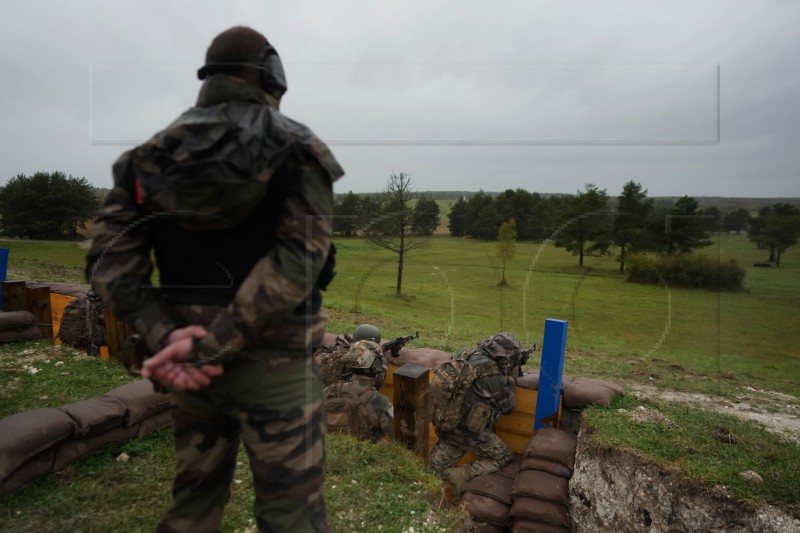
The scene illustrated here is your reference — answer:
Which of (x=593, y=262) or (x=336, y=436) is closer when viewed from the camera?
(x=336, y=436)

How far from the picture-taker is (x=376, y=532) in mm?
2504

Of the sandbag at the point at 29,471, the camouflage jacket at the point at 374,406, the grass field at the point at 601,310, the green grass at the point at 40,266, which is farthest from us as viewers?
the green grass at the point at 40,266

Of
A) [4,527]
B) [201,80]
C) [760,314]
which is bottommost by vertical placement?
[4,527]

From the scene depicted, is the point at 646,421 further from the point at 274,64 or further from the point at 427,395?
the point at 274,64

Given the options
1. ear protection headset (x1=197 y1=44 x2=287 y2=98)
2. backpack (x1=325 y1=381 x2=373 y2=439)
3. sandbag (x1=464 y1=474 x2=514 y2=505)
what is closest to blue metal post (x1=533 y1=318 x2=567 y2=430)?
sandbag (x1=464 y1=474 x2=514 y2=505)

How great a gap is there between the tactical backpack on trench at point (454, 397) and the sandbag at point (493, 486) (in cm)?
43

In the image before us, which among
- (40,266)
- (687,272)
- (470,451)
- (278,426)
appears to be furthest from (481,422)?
(40,266)

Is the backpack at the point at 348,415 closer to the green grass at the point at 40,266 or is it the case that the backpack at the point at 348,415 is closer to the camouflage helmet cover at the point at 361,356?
the camouflage helmet cover at the point at 361,356

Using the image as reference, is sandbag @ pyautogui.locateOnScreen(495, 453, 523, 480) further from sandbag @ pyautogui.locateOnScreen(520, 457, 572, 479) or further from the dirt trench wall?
the dirt trench wall

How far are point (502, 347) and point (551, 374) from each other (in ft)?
1.70

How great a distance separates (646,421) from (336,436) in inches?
106

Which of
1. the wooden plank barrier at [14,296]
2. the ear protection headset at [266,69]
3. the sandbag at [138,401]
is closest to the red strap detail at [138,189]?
the ear protection headset at [266,69]

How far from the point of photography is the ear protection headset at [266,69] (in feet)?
4.23

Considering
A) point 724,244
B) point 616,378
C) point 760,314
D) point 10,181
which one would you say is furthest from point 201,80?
point 10,181
